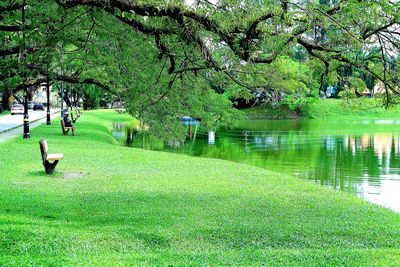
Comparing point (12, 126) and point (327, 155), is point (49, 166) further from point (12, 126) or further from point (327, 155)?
point (12, 126)

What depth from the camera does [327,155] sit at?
115 feet

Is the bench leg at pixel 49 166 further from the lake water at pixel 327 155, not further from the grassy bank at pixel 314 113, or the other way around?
the grassy bank at pixel 314 113

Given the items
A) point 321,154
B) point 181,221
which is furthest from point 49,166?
point 321,154

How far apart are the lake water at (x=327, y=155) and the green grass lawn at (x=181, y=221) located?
4.61 meters

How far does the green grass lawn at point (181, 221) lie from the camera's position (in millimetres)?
8766

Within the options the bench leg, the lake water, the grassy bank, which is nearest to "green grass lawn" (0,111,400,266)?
the bench leg

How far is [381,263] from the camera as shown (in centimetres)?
869

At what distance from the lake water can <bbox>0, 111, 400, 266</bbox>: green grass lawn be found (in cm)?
461

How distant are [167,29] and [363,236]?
494 cm

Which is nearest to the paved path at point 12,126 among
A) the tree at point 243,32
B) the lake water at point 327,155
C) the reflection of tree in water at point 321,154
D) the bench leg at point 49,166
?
the lake water at point 327,155

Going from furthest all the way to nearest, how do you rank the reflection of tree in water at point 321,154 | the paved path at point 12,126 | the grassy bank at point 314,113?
the grassy bank at point 314,113, the paved path at point 12,126, the reflection of tree in water at point 321,154

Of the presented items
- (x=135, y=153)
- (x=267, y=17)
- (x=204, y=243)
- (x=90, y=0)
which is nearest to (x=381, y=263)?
(x=204, y=243)

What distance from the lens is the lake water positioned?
923 inches

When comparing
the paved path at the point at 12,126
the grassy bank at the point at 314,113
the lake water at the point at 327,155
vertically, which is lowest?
the lake water at the point at 327,155
